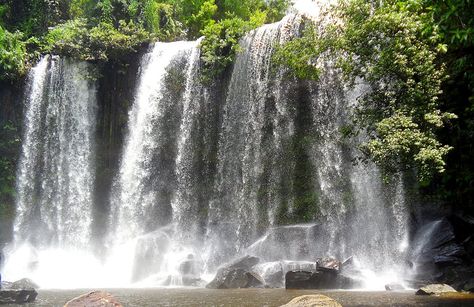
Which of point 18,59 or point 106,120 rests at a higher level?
point 18,59

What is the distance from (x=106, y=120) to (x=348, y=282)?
15.6 metres

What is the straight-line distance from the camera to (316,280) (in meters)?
14.0

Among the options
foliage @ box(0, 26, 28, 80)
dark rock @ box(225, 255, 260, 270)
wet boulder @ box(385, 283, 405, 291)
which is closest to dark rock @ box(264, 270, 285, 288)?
dark rock @ box(225, 255, 260, 270)

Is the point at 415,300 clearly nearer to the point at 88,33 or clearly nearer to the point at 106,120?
the point at 106,120

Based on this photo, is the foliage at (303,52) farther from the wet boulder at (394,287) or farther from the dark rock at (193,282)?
the dark rock at (193,282)

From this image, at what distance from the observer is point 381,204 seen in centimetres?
1867

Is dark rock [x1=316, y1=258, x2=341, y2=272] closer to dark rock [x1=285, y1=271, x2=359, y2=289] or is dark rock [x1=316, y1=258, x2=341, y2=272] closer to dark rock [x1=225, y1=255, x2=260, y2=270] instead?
dark rock [x1=285, y1=271, x2=359, y2=289]

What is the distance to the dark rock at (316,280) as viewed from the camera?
45.6ft

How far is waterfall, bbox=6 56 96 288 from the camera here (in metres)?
22.3

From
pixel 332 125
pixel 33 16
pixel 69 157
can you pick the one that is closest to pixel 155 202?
pixel 69 157

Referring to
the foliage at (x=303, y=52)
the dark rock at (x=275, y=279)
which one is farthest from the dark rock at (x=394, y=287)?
the foliage at (x=303, y=52)

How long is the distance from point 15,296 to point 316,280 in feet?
26.9

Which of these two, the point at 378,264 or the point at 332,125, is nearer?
the point at 378,264

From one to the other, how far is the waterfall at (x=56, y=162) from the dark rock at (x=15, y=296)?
34.7 feet
